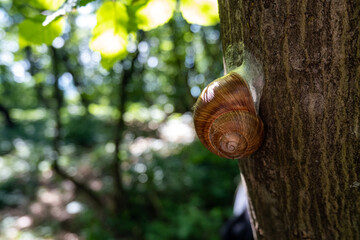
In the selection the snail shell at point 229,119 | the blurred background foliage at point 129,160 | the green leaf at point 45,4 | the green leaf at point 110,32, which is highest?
the green leaf at point 45,4

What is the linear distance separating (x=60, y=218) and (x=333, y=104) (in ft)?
16.3

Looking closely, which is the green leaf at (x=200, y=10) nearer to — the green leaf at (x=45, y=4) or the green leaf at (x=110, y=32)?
the green leaf at (x=110, y=32)

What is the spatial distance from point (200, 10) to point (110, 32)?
1.01 feet

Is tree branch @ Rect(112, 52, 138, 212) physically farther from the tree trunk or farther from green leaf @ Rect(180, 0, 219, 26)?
the tree trunk

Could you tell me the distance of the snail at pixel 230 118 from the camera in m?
0.62

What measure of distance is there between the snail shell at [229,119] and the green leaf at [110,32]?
360 mm

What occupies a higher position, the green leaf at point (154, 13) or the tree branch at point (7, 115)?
the green leaf at point (154, 13)

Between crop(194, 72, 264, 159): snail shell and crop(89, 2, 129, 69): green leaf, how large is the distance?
14.2 inches

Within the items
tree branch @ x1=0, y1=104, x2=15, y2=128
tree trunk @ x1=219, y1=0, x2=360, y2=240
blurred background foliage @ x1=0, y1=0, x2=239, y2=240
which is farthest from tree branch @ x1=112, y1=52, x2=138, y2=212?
tree branch @ x1=0, y1=104, x2=15, y2=128

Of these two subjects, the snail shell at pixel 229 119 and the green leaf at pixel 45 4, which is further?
the green leaf at pixel 45 4

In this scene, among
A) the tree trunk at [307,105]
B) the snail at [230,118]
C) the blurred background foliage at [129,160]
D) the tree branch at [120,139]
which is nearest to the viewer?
the tree trunk at [307,105]

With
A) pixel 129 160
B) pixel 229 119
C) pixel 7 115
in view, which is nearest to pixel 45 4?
pixel 229 119

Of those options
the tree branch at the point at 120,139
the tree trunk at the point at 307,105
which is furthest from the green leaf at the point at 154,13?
the tree branch at the point at 120,139

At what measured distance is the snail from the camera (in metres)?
0.62
